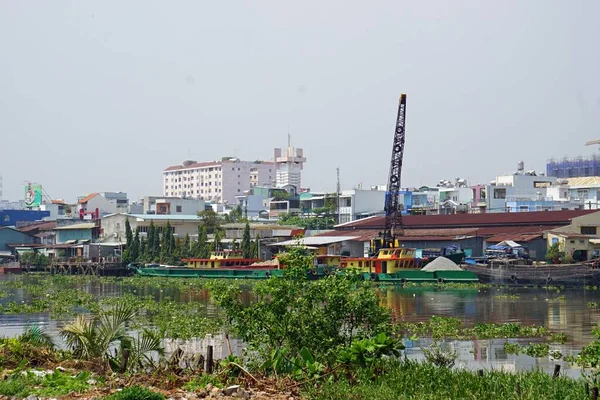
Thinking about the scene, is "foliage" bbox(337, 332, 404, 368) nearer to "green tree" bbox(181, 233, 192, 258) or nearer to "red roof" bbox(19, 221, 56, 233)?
"green tree" bbox(181, 233, 192, 258)

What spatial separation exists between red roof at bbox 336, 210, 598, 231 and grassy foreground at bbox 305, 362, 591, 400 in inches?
1726

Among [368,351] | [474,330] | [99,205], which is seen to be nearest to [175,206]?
[99,205]

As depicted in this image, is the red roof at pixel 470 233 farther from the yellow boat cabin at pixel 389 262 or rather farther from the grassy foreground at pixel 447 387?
the grassy foreground at pixel 447 387

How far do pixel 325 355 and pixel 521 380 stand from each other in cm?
341

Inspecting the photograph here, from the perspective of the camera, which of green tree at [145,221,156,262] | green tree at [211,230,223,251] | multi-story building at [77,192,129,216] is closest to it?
green tree at [211,230,223,251]

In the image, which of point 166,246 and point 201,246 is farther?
point 166,246

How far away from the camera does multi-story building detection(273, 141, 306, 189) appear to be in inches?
4902

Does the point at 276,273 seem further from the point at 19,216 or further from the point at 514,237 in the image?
the point at 19,216

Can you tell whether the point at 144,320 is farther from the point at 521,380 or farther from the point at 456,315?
the point at 521,380

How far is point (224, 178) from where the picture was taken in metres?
119

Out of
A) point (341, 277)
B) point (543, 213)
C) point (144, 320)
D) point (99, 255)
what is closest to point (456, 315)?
point (144, 320)

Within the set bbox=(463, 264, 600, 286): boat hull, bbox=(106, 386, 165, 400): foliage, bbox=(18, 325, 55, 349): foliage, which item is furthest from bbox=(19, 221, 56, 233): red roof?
bbox=(106, 386, 165, 400): foliage

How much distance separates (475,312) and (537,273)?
14.0m

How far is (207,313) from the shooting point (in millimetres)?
29766
